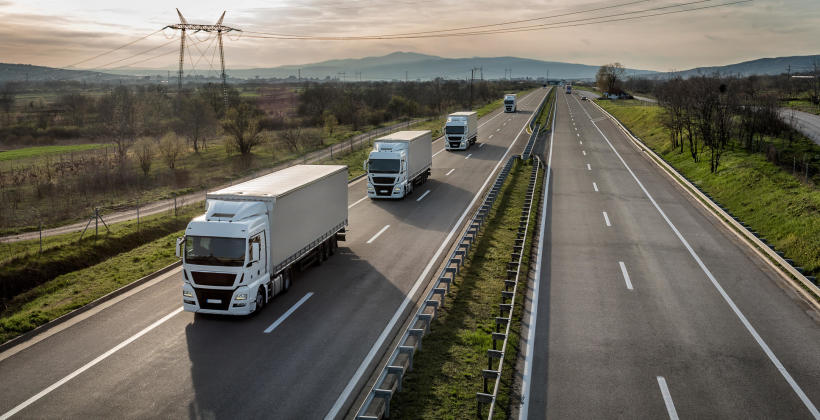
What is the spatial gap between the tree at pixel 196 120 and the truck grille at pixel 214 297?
54.8 metres

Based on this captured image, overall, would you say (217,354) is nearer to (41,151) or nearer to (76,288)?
(76,288)

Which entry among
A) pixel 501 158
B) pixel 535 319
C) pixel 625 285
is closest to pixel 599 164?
pixel 501 158

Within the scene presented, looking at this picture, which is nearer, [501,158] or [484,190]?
[484,190]

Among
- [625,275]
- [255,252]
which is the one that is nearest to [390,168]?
[625,275]

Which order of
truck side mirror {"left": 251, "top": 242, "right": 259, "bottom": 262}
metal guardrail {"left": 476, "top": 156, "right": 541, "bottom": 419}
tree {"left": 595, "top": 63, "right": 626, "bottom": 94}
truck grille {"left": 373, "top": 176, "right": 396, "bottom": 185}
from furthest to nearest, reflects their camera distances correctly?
1. tree {"left": 595, "top": 63, "right": 626, "bottom": 94}
2. truck grille {"left": 373, "top": 176, "right": 396, "bottom": 185}
3. truck side mirror {"left": 251, "top": 242, "right": 259, "bottom": 262}
4. metal guardrail {"left": 476, "top": 156, "right": 541, "bottom": 419}

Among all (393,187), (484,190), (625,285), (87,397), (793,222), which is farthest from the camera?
(484,190)

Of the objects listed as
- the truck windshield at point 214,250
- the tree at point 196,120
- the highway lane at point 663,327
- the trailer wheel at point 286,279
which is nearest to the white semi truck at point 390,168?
the highway lane at point 663,327

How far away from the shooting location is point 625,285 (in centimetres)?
1711

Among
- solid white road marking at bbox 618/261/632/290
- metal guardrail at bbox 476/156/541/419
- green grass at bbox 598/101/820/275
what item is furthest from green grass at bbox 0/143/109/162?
green grass at bbox 598/101/820/275

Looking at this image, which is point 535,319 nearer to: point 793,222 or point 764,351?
point 764,351

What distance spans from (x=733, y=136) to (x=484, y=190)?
84.3ft

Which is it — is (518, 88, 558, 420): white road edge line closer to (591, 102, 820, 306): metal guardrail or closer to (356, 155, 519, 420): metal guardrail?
(356, 155, 519, 420): metal guardrail

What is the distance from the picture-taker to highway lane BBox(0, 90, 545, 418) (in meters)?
10.6

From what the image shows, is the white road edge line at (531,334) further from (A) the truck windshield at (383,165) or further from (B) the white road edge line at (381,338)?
(A) the truck windshield at (383,165)
